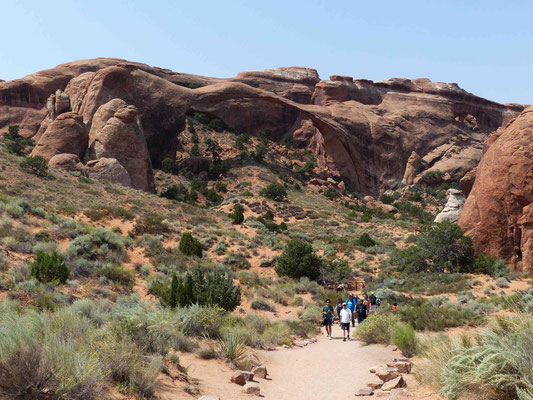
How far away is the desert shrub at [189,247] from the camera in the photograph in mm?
23141

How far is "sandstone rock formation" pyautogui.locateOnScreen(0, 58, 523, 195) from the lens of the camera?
53.3 m

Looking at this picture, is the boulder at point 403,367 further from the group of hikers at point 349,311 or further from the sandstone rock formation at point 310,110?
the sandstone rock formation at point 310,110

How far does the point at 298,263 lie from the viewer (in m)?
23.7

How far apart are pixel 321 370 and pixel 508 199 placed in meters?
18.0

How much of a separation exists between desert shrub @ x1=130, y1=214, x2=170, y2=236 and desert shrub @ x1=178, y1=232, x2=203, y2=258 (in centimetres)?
210

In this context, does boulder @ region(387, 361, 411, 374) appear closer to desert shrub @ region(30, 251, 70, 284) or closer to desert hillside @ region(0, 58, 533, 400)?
desert hillside @ region(0, 58, 533, 400)

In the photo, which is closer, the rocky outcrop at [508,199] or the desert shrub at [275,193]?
the rocky outcrop at [508,199]

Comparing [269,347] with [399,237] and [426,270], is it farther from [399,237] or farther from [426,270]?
[399,237]

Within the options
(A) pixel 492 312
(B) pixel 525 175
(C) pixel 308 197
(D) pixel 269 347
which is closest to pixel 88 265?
(D) pixel 269 347

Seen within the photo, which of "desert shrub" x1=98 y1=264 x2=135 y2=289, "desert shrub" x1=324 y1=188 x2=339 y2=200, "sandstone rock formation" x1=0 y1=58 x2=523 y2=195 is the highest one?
"sandstone rock formation" x1=0 y1=58 x2=523 y2=195

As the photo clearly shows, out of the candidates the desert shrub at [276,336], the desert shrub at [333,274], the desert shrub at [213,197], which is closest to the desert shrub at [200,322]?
the desert shrub at [276,336]

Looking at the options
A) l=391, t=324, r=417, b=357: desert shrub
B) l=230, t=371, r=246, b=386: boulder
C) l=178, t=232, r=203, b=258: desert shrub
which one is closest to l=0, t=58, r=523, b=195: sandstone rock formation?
l=178, t=232, r=203, b=258: desert shrub

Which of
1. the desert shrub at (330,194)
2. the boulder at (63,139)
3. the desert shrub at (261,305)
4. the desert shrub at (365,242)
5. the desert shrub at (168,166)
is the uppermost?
the boulder at (63,139)

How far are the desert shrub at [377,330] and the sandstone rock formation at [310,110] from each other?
3460cm
